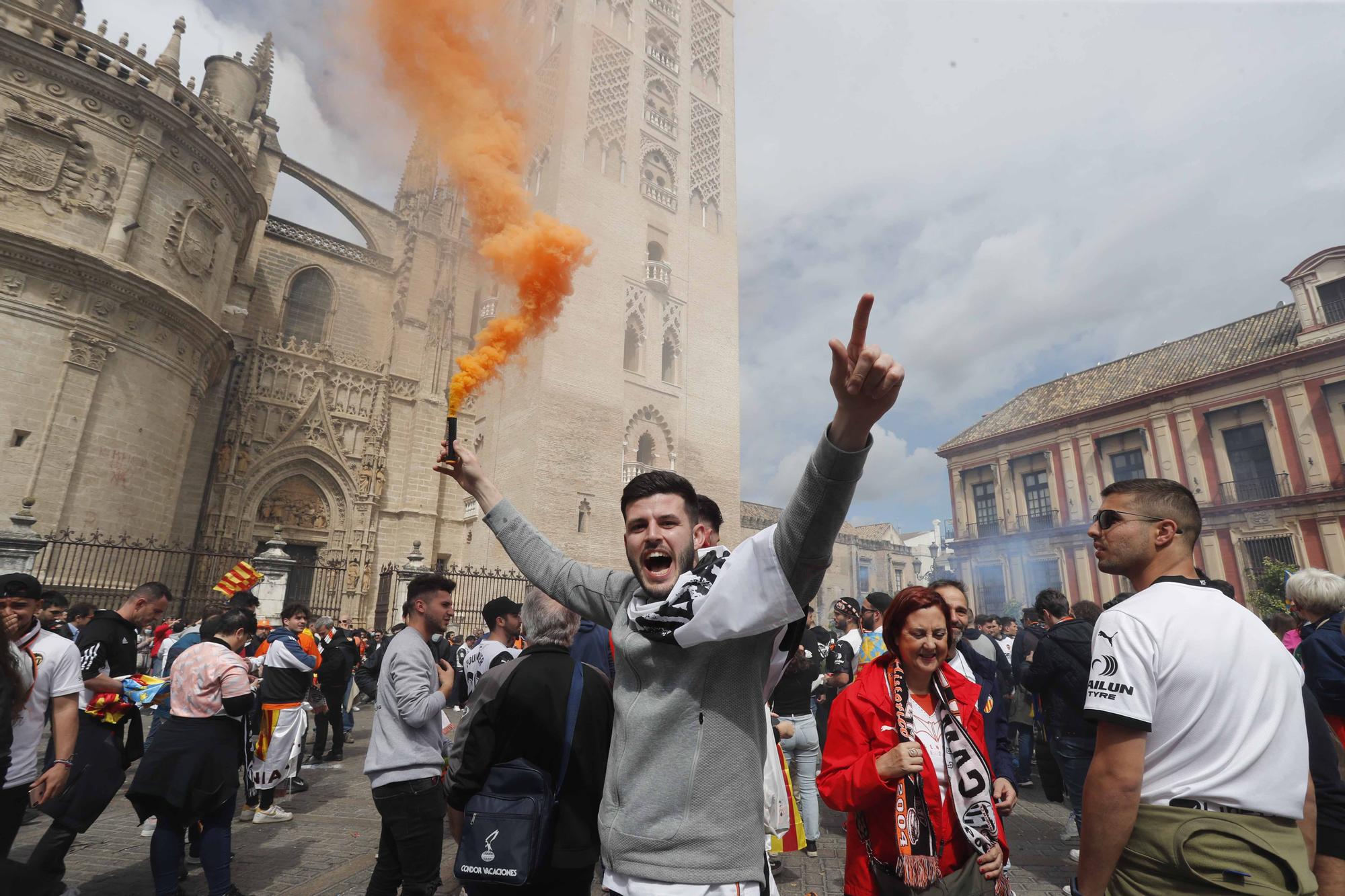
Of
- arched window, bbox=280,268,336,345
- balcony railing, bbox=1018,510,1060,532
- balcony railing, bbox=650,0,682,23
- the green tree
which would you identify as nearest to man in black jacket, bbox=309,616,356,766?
arched window, bbox=280,268,336,345

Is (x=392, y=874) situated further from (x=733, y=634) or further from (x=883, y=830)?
(x=733, y=634)

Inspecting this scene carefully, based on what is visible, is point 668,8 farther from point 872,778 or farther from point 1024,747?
point 872,778

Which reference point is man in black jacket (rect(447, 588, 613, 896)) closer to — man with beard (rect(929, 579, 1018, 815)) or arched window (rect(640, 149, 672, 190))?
man with beard (rect(929, 579, 1018, 815))

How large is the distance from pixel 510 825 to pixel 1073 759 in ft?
12.8

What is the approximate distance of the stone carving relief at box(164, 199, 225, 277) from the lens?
51.8ft

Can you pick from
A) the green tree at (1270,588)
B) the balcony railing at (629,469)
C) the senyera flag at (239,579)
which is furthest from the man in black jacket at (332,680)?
the green tree at (1270,588)

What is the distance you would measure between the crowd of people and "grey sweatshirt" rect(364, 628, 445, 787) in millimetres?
14

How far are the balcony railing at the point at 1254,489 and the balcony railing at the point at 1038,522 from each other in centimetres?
534

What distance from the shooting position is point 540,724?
2350mm

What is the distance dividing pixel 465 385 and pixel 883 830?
325cm

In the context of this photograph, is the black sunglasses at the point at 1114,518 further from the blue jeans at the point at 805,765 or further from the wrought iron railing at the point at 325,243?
the wrought iron railing at the point at 325,243

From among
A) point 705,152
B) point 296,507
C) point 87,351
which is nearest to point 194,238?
point 87,351

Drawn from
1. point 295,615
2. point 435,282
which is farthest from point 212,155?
point 295,615

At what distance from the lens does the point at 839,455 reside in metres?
1.35
